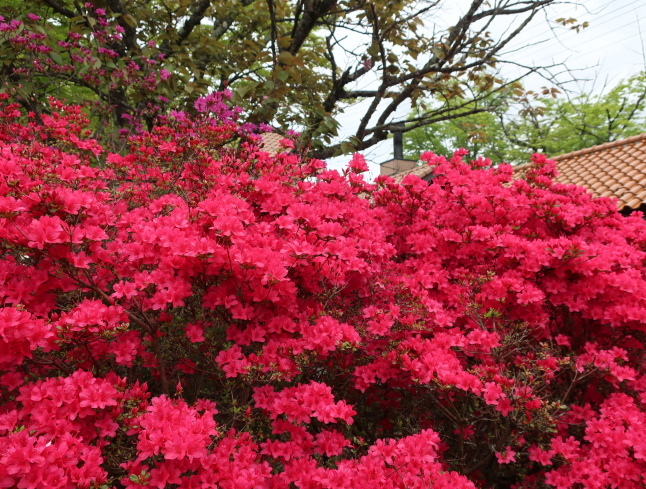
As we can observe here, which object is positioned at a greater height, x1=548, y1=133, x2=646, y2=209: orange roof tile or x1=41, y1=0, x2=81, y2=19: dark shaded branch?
x1=548, y1=133, x2=646, y2=209: orange roof tile

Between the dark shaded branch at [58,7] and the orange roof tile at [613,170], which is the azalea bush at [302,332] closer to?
the dark shaded branch at [58,7]

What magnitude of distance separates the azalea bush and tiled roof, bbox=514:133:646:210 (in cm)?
505

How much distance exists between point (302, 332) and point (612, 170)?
10.5m

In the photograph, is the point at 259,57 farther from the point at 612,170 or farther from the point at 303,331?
the point at 612,170

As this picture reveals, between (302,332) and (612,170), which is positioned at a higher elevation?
(612,170)

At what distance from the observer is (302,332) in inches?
84.2

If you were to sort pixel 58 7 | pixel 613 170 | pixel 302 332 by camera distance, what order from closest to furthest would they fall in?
pixel 302 332, pixel 58 7, pixel 613 170

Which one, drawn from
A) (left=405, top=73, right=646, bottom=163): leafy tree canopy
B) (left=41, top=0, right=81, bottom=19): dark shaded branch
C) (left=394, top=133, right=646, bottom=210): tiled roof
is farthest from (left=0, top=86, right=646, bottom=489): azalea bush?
(left=405, top=73, right=646, bottom=163): leafy tree canopy

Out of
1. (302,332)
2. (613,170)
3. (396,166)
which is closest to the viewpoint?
(302,332)

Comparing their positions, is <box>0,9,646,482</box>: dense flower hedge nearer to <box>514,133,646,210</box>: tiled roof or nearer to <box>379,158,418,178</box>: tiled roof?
<box>514,133,646,210</box>: tiled roof

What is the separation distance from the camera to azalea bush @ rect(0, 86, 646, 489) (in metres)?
1.68

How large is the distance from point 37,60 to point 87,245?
4622 millimetres

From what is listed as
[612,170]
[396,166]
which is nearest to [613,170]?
[612,170]

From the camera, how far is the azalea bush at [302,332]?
5.52 feet
